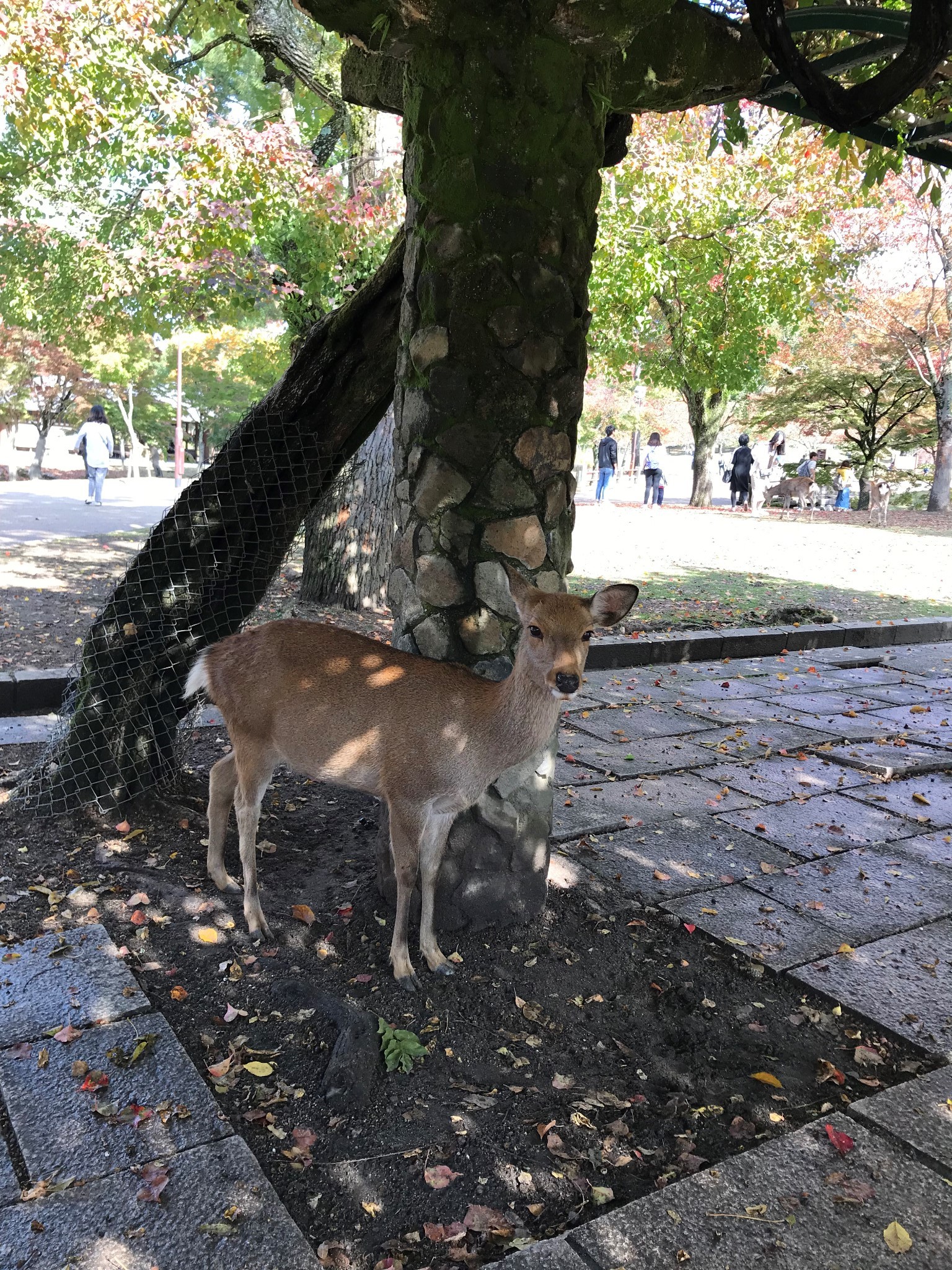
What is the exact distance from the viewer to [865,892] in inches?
164

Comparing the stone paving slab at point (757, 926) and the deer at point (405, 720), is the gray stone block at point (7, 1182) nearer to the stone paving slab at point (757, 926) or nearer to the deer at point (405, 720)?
the deer at point (405, 720)

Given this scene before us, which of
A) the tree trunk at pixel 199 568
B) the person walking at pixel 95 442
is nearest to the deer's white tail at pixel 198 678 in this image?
the tree trunk at pixel 199 568

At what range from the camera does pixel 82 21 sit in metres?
9.43

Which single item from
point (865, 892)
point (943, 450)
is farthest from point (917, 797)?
point (943, 450)

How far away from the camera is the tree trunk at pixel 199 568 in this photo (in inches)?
171

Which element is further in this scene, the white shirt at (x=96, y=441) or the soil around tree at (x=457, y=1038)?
the white shirt at (x=96, y=441)

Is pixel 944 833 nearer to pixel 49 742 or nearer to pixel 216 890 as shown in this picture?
pixel 216 890

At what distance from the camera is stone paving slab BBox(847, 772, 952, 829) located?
16.9 ft

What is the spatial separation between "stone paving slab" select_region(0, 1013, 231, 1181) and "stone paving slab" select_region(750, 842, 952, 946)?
249 centimetres

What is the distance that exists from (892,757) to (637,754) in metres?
1.67

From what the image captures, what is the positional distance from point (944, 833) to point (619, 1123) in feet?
10.1

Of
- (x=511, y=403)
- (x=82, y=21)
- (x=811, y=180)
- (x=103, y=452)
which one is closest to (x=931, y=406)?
(x=811, y=180)

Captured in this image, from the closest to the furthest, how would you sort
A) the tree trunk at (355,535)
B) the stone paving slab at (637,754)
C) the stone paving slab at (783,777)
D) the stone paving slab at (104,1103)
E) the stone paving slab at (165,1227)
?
the stone paving slab at (165,1227)
the stone paving slab at (104,1103)
the stone paving slab at (783,777)
the stone paving slab at (637,754)
the tree trunk at (355,535)

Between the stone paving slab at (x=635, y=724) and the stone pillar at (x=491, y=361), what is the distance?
2.78m
